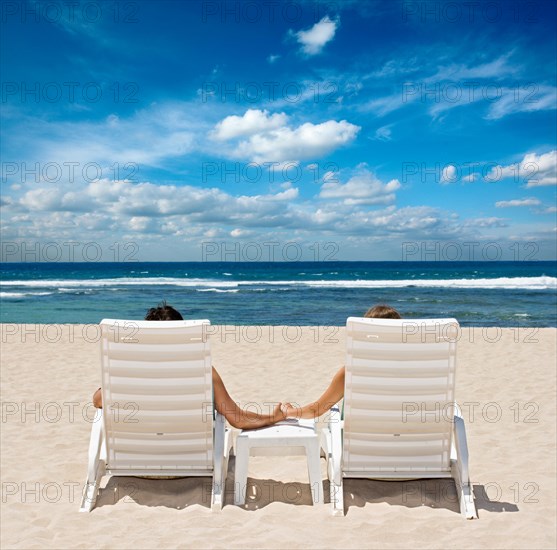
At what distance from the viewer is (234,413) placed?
3643 mm

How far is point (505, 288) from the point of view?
31.6 m

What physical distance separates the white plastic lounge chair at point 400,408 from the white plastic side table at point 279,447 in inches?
4.8

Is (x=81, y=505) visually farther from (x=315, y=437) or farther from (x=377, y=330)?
(x=377, y=330)

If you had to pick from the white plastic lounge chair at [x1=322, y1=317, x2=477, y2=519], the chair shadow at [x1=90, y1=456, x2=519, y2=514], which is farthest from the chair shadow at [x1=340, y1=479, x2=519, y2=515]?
the white plastic lounge chair at [x1=322, y1=317, x2=477, y2=519]

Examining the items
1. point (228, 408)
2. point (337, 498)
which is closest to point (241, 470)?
point (228, 408)

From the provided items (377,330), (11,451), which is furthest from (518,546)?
(11,451)

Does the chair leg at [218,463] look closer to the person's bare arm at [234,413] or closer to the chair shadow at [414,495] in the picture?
the person's bare arm at [234,413]

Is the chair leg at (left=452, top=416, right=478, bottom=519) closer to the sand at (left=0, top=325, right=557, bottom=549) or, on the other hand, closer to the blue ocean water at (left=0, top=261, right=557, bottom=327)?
the sand at (left=0, top=325, right=557, bottom=549)

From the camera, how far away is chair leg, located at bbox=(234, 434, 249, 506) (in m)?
3.56

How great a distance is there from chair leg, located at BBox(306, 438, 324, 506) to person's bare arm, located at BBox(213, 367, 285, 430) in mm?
328

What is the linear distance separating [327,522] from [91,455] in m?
1.53

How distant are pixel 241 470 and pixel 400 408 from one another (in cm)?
109

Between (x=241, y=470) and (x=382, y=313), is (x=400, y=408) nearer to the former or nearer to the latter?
(x=382, y=313)

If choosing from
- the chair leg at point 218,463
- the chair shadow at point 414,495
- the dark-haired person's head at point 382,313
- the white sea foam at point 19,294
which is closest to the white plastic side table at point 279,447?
the chair leg at point 218,463
